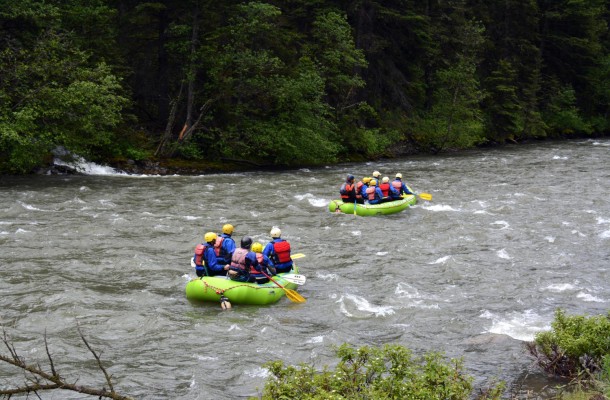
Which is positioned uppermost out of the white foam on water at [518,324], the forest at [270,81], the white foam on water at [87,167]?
the forest at [270,81]

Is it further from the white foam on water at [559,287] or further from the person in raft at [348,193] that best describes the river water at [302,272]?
the person in raft at [348,193]

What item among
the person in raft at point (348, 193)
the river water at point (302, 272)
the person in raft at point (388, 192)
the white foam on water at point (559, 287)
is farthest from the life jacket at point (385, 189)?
the white foam on water at point (559, 287)

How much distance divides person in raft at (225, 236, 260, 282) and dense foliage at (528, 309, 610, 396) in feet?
17.0

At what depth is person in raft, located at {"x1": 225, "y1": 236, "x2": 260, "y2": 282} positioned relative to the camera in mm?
11930

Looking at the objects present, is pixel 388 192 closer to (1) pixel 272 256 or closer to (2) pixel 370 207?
(2) pixel 370 207

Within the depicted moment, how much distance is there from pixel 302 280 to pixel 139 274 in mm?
3362

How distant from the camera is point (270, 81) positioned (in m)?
27.8

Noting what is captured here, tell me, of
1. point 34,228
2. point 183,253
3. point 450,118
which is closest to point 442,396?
point 183,253

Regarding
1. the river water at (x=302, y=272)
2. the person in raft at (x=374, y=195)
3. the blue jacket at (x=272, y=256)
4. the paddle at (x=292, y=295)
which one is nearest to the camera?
the river water at (x=302, y=272)

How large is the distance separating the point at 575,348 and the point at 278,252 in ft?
20.2

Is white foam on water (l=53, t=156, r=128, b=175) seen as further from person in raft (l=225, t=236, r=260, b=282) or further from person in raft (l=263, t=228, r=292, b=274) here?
person in raft (l=225, t=236, r=260, b=282)

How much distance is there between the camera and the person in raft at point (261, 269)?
1199 centimetres

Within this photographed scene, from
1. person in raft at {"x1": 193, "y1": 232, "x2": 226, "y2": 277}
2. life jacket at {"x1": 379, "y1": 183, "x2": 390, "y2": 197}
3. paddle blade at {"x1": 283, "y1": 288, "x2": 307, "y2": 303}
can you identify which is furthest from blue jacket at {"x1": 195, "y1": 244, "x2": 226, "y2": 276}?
life jacket at {"x1": 379, "y1": 183, "x2": 390, "y2": 197}

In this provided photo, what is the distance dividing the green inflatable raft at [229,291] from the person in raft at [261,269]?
4.6 inches
